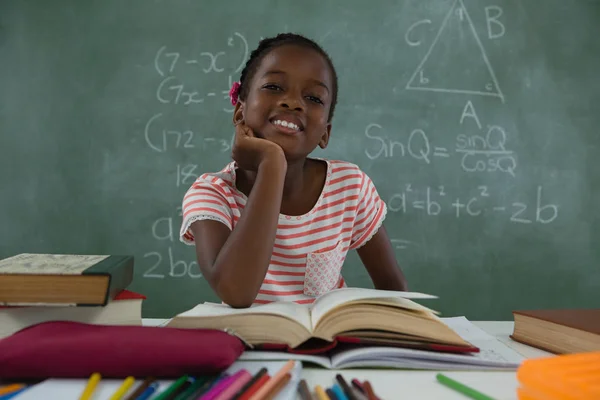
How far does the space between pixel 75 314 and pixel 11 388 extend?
0.67ft

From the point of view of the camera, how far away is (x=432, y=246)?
7.29ft

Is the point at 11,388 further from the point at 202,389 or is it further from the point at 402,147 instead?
the point at 402,147

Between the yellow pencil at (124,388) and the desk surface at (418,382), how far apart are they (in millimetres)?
168

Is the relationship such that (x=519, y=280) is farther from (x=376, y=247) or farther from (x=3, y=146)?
(x=3, y=146)

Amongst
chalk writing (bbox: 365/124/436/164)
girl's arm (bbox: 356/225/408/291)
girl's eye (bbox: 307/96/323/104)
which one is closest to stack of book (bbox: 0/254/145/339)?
girl's eye (bbox: 307/96/323/104)

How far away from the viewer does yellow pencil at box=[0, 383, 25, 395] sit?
44 cm

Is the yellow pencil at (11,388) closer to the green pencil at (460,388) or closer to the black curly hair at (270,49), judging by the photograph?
the green pencil at (460,388)

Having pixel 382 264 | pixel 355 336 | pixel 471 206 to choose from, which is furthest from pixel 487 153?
pixel 355 336

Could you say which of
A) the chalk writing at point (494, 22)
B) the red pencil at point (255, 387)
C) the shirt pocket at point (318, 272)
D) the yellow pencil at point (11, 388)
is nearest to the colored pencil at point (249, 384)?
the red pencil at point (255, 387)

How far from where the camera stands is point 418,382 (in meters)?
0.50

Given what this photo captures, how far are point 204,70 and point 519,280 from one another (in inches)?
66.9

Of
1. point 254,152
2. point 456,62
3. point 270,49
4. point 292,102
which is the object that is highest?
point 456,62

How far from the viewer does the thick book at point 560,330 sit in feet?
1.98

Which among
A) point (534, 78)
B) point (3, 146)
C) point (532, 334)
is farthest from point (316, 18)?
point (532, 334)
